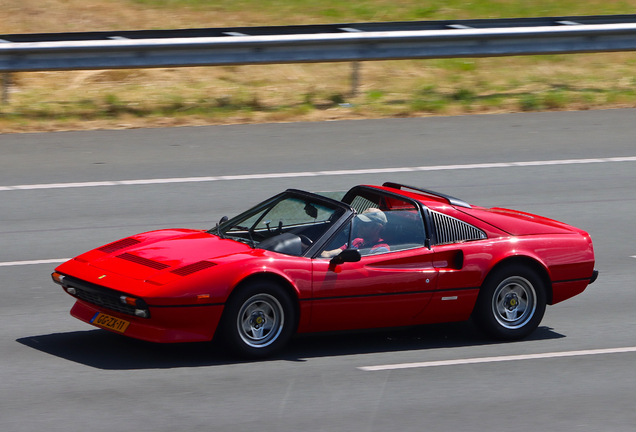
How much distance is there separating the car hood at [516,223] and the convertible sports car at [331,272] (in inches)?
0.6

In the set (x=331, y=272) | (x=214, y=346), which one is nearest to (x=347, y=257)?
(x=331, y=272)

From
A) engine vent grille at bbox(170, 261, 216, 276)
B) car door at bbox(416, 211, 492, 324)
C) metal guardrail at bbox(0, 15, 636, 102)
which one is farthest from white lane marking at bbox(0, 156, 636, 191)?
engine vent grille at bbox(170, 261, 216, 276)

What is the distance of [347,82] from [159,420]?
12722mm

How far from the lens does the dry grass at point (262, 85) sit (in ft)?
50.6

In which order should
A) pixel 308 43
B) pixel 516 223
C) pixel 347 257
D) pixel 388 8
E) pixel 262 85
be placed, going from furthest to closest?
pixel 388 8
pixel 262 85
pixel 308 43
pixel 516 223
pixel 347 257

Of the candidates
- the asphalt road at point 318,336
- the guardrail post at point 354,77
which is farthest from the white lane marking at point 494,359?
the guardrail post at point 354,77

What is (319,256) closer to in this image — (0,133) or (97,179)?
(97,179)

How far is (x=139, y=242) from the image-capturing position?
7586mm

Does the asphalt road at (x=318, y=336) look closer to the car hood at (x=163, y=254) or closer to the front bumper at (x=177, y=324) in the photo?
the front bumper at (x=177, y=324)

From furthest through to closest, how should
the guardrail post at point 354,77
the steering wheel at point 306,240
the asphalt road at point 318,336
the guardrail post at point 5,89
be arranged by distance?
the guardrail post at point 354,77, the guardrail post at point 5,89, the steering wheel at point 306,240, the asphalt road at point 318,336

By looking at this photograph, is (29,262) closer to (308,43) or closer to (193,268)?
(193,268)

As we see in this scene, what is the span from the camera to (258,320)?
689 centimetres

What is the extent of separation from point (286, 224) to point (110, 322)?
160 centimetres

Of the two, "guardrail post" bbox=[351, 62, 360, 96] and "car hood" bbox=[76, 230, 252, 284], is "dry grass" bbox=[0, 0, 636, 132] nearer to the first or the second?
"guardrail post" bbox=[351, 62, 360, 96]
